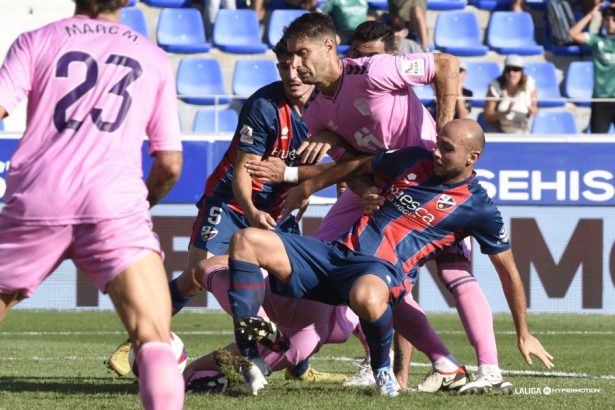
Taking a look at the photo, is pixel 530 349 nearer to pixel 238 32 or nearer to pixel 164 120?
pixel 164 120

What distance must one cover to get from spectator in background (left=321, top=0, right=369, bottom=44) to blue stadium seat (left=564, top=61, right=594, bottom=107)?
10.8 ft

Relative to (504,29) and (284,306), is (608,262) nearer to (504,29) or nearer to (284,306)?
(504,29)

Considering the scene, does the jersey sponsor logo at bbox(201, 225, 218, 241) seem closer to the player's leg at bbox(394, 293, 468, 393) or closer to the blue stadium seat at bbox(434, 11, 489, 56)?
the player's leg at bbox(394, 293, 468, 393)

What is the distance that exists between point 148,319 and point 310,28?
9.61ft

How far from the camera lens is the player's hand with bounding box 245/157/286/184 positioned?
7551mm

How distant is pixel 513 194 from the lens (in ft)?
45.7

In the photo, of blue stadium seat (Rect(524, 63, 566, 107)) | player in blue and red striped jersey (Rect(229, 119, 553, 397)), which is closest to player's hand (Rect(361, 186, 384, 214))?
player in blue and red striped jersey (Rect(229, 119, 553, 397))

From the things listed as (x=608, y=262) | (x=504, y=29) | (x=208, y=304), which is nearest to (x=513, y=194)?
(x=608, y=262)

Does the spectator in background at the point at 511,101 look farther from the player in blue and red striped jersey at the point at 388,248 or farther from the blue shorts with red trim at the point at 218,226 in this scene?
the player in blue and red striped jersey at the point at 388,248

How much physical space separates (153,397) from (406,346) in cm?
335

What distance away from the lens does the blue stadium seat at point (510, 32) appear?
714 inches

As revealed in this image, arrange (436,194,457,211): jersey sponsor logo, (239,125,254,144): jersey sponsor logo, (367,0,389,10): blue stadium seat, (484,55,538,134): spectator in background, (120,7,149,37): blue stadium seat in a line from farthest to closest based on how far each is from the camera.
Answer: (367,0,389,10): blue stadium seat, (120,7,149,37): blue stadium seat, (484,55,538,134): spectator in background, (239,125,254,144): jersey sponsor logo, (436,194,457,211): jersey sponsor logo

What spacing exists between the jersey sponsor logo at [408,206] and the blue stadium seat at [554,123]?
380 inches

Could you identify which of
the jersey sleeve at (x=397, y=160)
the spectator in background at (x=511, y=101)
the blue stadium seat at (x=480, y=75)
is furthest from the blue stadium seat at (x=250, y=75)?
the jersey sleeve at (x=397, y=160)
